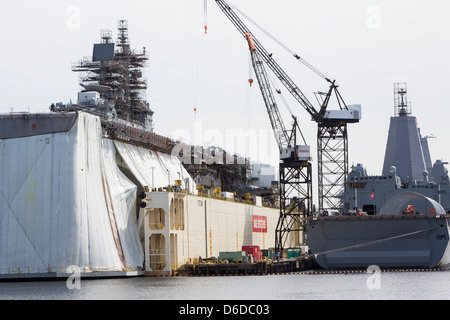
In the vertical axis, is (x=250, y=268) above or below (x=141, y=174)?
below

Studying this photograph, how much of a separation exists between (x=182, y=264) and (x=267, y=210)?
42.6m

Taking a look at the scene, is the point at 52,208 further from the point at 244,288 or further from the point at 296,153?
the point at 296,153

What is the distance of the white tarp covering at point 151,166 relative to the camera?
89919 millimetres

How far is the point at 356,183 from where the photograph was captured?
378 feet

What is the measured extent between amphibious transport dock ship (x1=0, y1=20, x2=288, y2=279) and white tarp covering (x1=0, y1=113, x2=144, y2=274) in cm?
8

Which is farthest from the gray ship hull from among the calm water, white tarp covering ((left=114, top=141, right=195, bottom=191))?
white tarp covering ((left=114, top=141, right=195, bottom=191))

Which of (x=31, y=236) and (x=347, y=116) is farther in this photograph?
(x=347, y=116)

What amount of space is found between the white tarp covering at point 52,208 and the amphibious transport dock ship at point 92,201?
0.27 feet

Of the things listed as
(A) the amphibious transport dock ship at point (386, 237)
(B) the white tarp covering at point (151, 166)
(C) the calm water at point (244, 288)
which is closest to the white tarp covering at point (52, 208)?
(C) the calm water at point (244, 288)

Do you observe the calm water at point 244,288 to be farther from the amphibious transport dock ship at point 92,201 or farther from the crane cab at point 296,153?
the crane cab at point 296,153

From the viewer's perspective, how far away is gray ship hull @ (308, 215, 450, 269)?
93.1 meters

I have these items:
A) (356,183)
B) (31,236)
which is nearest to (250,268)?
(31,236)
